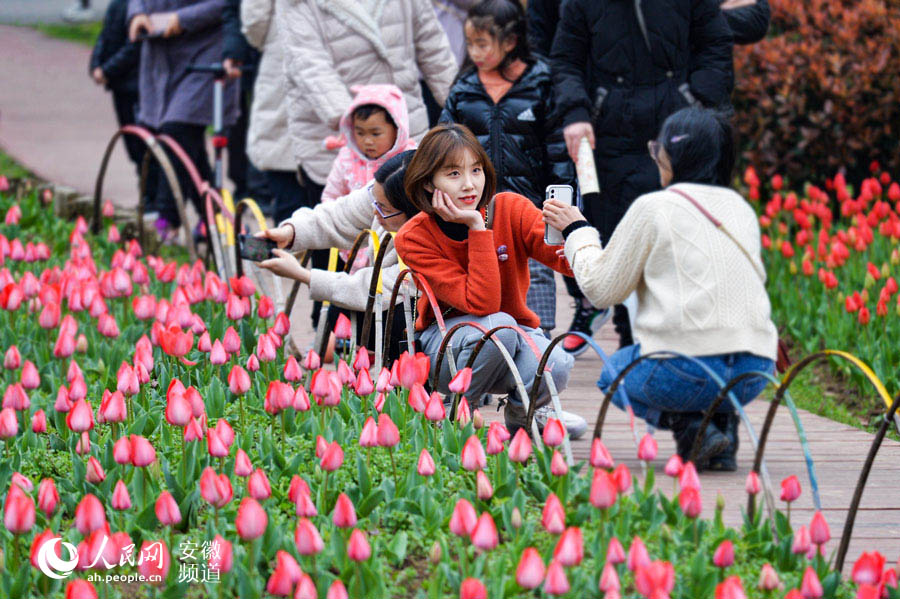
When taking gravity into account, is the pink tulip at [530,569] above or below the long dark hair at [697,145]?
Result: below

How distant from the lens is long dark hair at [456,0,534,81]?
528 cm

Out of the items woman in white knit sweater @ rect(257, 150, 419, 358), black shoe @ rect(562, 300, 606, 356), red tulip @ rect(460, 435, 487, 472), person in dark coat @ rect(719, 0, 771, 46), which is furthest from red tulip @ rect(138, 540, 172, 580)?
person in dark coat @ rect(719, 0, 771, 46)

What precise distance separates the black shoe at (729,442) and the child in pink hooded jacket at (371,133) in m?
1.83

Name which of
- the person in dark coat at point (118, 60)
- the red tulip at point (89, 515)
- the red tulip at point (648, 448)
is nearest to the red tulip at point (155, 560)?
the red tulip at point (89, 515)

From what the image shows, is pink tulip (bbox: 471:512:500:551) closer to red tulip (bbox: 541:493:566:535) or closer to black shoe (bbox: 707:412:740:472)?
red tulip (bbox: 541:493:566:535)

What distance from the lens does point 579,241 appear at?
391 centimetres

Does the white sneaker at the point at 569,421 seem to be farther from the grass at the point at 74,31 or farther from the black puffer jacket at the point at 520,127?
the grass at the point at 74,31

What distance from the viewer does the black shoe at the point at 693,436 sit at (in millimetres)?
3934

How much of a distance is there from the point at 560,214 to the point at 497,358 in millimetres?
542

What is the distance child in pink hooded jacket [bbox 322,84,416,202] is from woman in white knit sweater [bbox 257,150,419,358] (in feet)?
0.75

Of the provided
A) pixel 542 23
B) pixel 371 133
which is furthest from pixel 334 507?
pixel 542 23

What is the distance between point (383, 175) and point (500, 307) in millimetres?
675

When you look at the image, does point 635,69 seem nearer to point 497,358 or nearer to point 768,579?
point 497,358

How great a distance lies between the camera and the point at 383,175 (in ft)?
15.6
